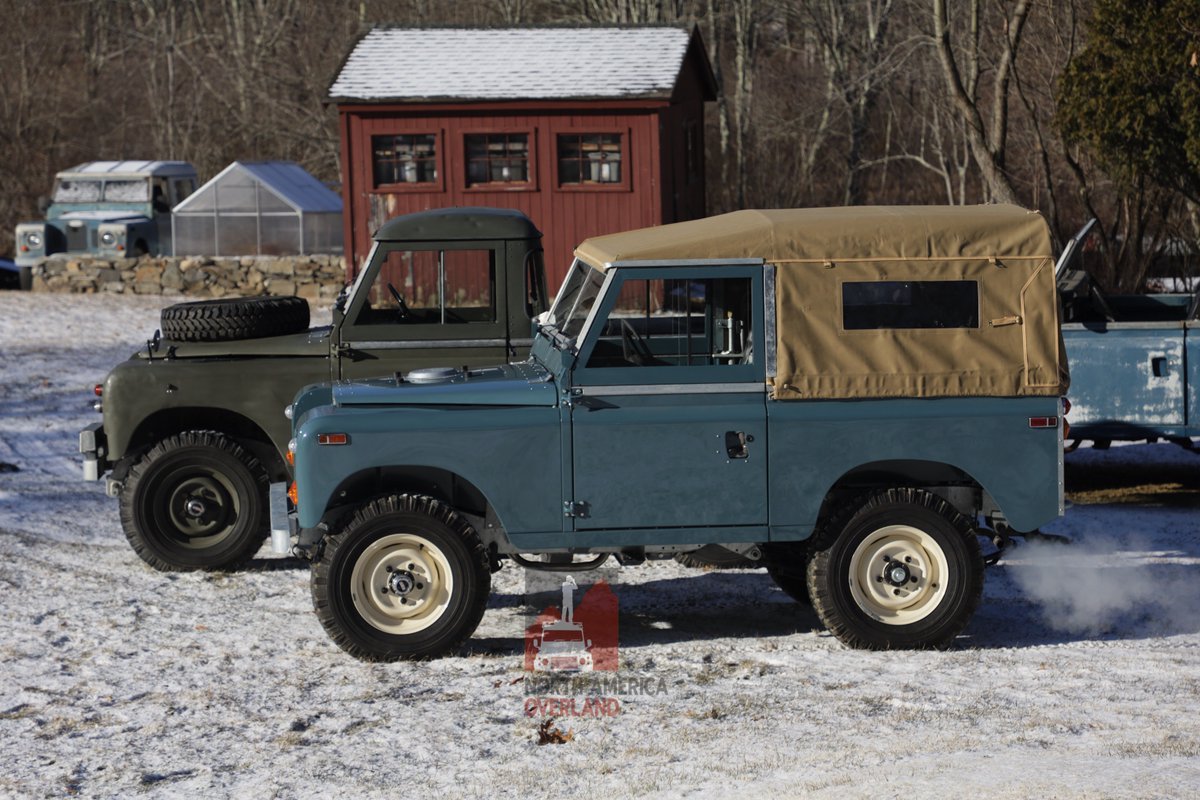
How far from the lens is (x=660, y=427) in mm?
7457

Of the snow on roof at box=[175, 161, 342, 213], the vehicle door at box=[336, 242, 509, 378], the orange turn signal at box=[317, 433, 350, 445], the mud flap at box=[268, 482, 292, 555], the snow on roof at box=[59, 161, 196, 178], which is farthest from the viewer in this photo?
the snow on roof at box=[59, 161, 196, 178]

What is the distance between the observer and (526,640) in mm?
8062

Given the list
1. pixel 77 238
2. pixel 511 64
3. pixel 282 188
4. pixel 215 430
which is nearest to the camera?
pixel 215 430

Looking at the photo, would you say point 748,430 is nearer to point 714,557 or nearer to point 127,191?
point 714,557

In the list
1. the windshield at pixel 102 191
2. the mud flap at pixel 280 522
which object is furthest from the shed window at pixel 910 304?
the windshield at pixel 102 191

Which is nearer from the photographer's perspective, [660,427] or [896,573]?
[660,427]

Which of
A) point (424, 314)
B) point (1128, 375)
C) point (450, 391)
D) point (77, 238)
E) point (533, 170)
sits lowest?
point (1128, 375)

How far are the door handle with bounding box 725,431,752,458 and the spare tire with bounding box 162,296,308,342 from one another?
141 inches

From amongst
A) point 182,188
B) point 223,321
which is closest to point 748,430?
point 223,321

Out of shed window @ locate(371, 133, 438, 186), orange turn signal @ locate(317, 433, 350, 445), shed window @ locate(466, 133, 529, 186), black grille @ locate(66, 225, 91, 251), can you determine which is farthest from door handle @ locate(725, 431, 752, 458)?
black grille @ locate(66, 225, 91, 251)

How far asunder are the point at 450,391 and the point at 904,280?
86.6 inches

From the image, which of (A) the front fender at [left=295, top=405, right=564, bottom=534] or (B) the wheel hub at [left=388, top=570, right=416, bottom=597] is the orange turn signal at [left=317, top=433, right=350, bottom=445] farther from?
(B) the wheel hub at [left=388, top=570, right=416, bottom=597]

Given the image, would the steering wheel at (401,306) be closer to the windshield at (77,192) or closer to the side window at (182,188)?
the windshield at (77,192)

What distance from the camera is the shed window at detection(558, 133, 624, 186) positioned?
24.5 m
